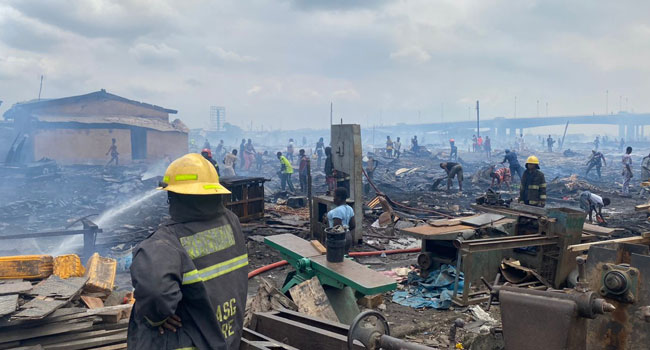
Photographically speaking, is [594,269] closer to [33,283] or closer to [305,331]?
[305,331]

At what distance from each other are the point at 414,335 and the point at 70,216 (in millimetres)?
12940

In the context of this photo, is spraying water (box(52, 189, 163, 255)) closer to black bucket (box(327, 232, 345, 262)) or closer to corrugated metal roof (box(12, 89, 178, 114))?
black bucket (box(327, 232, 345, 262))

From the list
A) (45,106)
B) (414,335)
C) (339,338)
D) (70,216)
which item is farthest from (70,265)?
(45,106)

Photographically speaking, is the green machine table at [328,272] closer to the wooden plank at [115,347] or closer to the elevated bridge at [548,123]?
the wooden plank at [115,347]

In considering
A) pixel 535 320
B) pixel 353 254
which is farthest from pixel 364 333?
pixel 353 254

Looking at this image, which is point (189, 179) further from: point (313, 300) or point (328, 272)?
point (328, 272)

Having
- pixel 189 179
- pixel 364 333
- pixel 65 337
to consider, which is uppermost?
pixel 189 179

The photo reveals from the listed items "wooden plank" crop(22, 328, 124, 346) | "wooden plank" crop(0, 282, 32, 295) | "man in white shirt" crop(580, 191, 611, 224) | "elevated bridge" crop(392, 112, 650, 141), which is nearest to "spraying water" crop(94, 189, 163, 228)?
"wooden plank" crop(0, 282, 32, 295)

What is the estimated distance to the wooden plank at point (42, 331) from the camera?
3.78 m

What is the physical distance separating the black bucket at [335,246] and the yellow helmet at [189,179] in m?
2.74

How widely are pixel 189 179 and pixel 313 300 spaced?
9.08 ft

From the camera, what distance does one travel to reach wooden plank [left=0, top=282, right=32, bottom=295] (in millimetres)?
4117

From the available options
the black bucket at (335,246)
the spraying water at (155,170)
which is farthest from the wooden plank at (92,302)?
the spraying water at (155,170)

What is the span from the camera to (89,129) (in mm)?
25750
